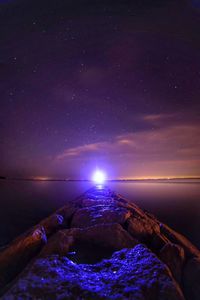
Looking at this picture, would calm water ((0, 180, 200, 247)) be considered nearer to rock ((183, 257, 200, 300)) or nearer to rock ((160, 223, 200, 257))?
rock ((160, 223, 200, 257))

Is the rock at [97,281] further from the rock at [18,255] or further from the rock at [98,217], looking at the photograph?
the rock at [98,217]

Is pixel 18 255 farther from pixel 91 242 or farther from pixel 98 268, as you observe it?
pixel 98 268

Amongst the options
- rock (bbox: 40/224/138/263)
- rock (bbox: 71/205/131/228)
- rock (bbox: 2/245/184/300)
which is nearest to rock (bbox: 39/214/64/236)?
rock (bbox: 71/205/131/228)

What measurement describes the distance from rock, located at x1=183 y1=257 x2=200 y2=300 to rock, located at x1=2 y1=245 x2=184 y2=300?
0.89 m

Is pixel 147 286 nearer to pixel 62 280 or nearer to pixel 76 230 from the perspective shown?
pixel 62 280

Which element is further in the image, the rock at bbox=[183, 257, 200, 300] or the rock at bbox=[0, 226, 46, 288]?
the rock at bbox=[0, 226, 46, 288]

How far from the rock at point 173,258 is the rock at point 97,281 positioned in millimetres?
1137

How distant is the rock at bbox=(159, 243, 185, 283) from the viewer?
18.5 ft

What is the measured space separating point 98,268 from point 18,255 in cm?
199

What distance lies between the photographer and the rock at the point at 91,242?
5.63m

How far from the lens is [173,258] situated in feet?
19.3

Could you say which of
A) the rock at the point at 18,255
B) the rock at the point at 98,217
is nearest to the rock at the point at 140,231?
the rock at the point at 98,217

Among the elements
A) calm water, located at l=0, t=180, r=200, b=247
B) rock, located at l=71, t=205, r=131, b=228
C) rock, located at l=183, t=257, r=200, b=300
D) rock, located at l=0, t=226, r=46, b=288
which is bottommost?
calm water, located at l=0, t=180, r=200, b=247

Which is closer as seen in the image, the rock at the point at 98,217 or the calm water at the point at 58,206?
the rock at the point at 98,217
